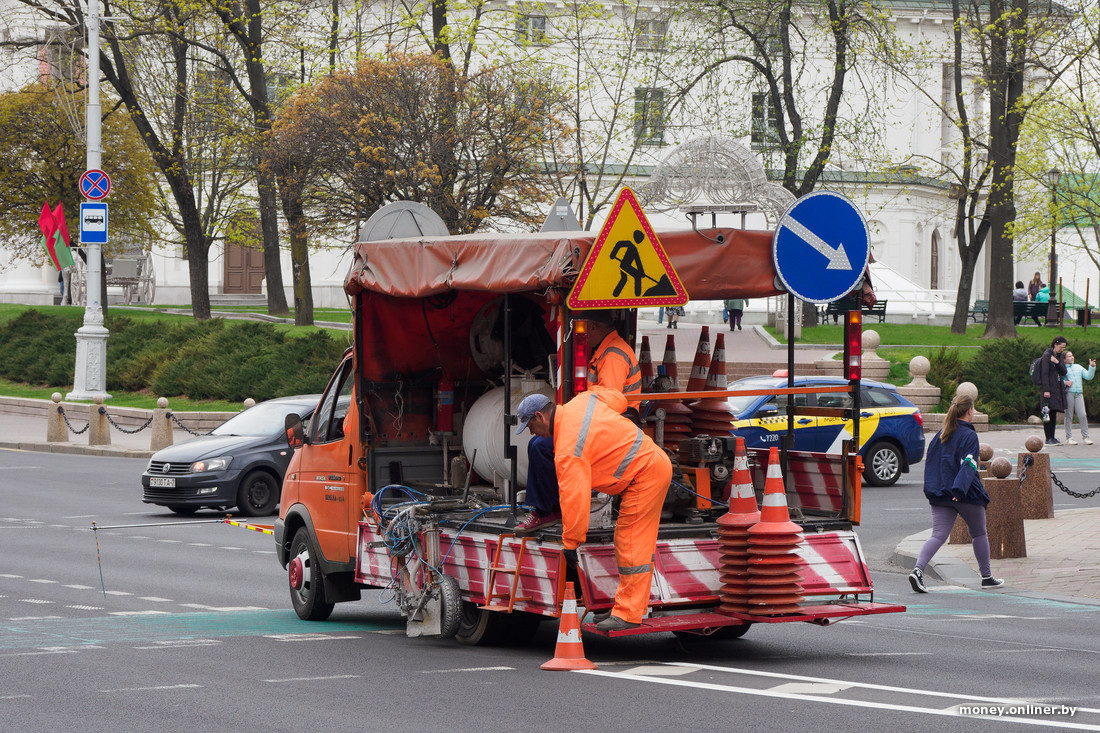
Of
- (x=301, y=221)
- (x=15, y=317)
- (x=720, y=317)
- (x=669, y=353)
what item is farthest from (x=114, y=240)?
(x=669, y=353)

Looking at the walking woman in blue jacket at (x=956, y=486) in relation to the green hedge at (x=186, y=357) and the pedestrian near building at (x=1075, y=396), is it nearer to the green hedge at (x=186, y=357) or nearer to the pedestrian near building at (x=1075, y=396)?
the pedestrian near building at (x=1075, y=396)

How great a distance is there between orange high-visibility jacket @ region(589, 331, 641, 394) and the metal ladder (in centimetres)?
108

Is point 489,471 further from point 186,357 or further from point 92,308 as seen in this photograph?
point 186,357

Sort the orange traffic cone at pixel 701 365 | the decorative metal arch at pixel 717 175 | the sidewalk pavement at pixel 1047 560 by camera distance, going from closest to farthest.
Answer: the orange traffic cone at pixel 701 365, the sidewalk pavement at pixel 1047 560, the decorative metal arch at pixel 717 175

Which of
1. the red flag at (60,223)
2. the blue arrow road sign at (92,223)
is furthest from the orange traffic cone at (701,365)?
the red flag at (60,223)

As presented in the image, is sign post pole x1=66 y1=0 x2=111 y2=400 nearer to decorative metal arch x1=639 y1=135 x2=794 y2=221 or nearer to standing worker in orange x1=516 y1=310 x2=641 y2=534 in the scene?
decorative metal arch x1=639 y1=135 x2=794 y2=221

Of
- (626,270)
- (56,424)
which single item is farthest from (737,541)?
(56,424)

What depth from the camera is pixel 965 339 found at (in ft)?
129

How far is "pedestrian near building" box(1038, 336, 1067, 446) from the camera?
26438 millimetres

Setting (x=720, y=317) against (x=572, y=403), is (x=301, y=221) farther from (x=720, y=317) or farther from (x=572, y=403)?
(x=572, y=403)

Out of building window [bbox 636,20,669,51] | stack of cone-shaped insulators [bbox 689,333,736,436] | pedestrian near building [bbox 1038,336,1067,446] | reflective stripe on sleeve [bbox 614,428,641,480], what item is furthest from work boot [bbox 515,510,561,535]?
building window [bbox 636,20,669,51]

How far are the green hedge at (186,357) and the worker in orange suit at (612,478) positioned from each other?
2304cm

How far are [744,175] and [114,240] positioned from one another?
24.4 meters

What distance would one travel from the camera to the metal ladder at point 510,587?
8.60m
